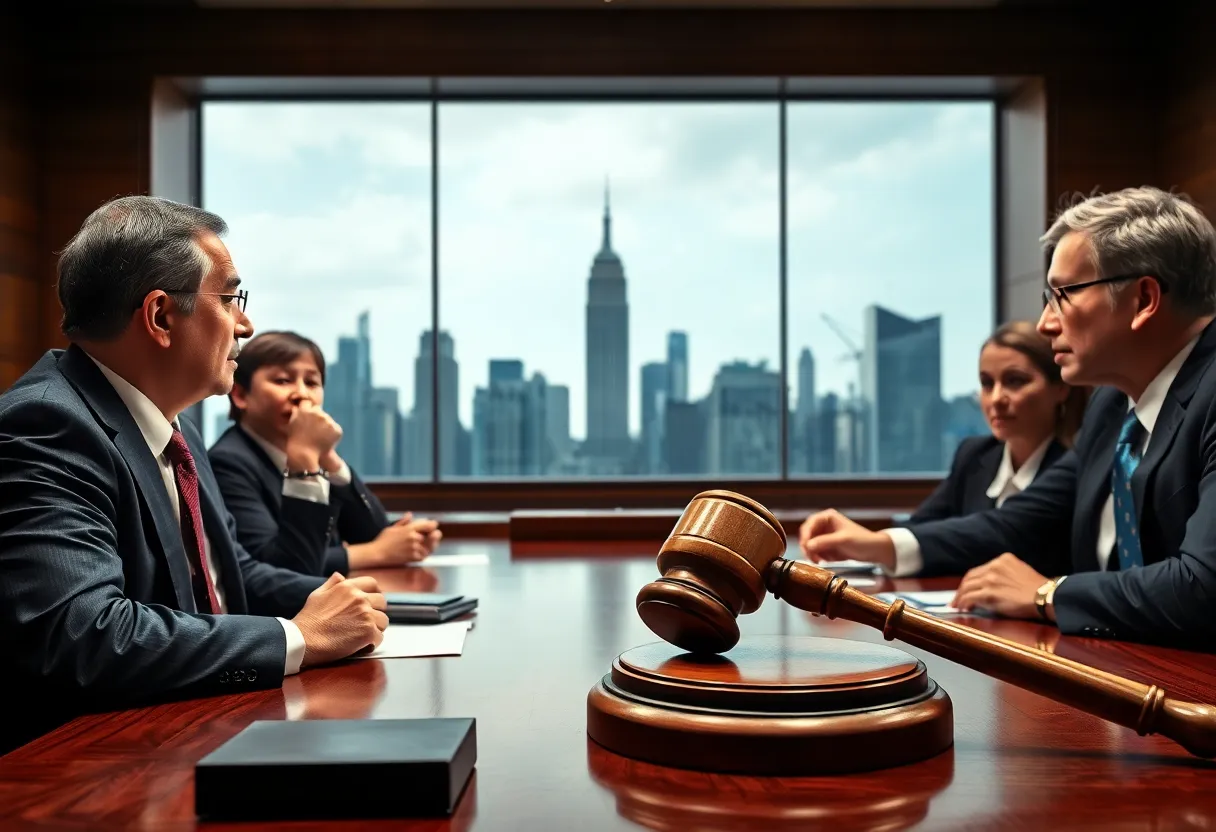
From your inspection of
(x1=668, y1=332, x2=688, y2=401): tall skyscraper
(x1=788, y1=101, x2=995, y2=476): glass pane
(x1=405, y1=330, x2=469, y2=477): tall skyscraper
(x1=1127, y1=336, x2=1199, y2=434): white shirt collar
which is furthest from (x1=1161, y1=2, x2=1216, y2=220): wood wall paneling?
(x1=405, y1=330, x2=469, y2=477): tall skyscraper

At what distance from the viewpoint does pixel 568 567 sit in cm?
308

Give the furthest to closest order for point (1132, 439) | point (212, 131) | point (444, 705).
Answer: point (212, 131) → point (1132, 439) → point (444, 705)

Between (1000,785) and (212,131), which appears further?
(212,131)

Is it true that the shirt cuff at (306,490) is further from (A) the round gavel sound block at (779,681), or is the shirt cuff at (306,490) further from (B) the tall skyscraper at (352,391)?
(B) the tall skyscraper at (352,391)

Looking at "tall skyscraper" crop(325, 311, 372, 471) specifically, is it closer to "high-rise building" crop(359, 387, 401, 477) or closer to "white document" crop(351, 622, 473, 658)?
"high-rise building" crop(359, 387, 401, 477)

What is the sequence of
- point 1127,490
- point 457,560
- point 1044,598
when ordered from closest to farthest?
point 1044,598 < point 1127,490 < point 457,560

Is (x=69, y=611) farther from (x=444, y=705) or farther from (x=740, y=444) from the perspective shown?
(x=740, y=444)

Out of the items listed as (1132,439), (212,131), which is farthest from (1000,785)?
(212,131)

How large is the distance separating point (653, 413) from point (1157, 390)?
447 cm

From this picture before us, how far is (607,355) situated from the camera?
666 centimetres

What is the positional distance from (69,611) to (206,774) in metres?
0.61

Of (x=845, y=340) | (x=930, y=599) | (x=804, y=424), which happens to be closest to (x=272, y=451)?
(x=930, y=599)

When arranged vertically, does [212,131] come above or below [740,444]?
above

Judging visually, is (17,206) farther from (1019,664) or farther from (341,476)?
(1019,664)
